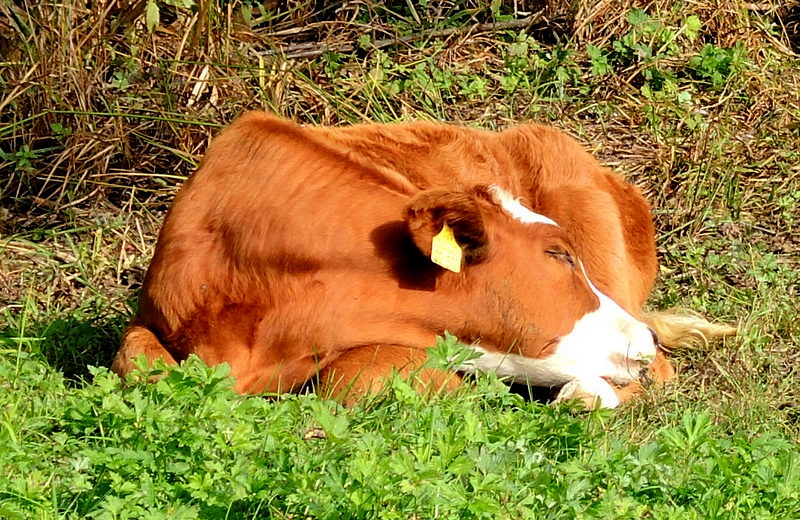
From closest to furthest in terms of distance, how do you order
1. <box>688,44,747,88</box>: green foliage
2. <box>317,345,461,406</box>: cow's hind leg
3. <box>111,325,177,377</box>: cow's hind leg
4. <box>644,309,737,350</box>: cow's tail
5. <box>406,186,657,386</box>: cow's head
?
<box>317,345,461,406</box>: cow's hind leg < <box>111,325,177,377</box>: cow's hind leg < <box>406,186,657,386</box>: cow's head < <box>644,309,737,350</box>: cow's tail < <box>688,44,747,88</box>: green foliage

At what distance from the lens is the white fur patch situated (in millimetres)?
5781

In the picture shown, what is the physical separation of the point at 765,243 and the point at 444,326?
3151 mm

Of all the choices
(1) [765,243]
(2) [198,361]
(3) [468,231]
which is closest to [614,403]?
(3) [468,231]

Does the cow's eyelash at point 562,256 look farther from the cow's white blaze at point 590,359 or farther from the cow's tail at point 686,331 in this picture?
the cow's tail at point 686,331

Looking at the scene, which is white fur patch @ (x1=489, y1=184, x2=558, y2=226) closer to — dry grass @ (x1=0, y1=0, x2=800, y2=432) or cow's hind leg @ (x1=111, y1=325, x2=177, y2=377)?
dry grass @ (x1=0, y1=0, x2=800, y2=432)

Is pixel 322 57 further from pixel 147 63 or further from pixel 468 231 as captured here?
pixel 468 231

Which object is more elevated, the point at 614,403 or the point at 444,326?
the point at 444,326

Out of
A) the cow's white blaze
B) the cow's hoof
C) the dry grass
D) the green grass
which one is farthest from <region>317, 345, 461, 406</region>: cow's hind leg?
the dry grass

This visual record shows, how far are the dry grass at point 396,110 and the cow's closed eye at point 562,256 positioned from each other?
39.4 inches

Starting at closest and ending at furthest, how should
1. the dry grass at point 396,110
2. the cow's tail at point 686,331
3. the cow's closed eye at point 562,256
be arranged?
the cow's closed eye at point 562,256 → the cow's tail at point 686,331 → the dry grass at point 396,110

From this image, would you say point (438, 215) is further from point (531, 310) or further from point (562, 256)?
point (562, 256)

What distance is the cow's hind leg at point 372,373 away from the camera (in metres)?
5.09

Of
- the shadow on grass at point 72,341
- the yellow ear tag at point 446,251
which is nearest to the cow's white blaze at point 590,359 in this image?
the yellow ear tag at point 446,251

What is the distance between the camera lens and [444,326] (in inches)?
214
